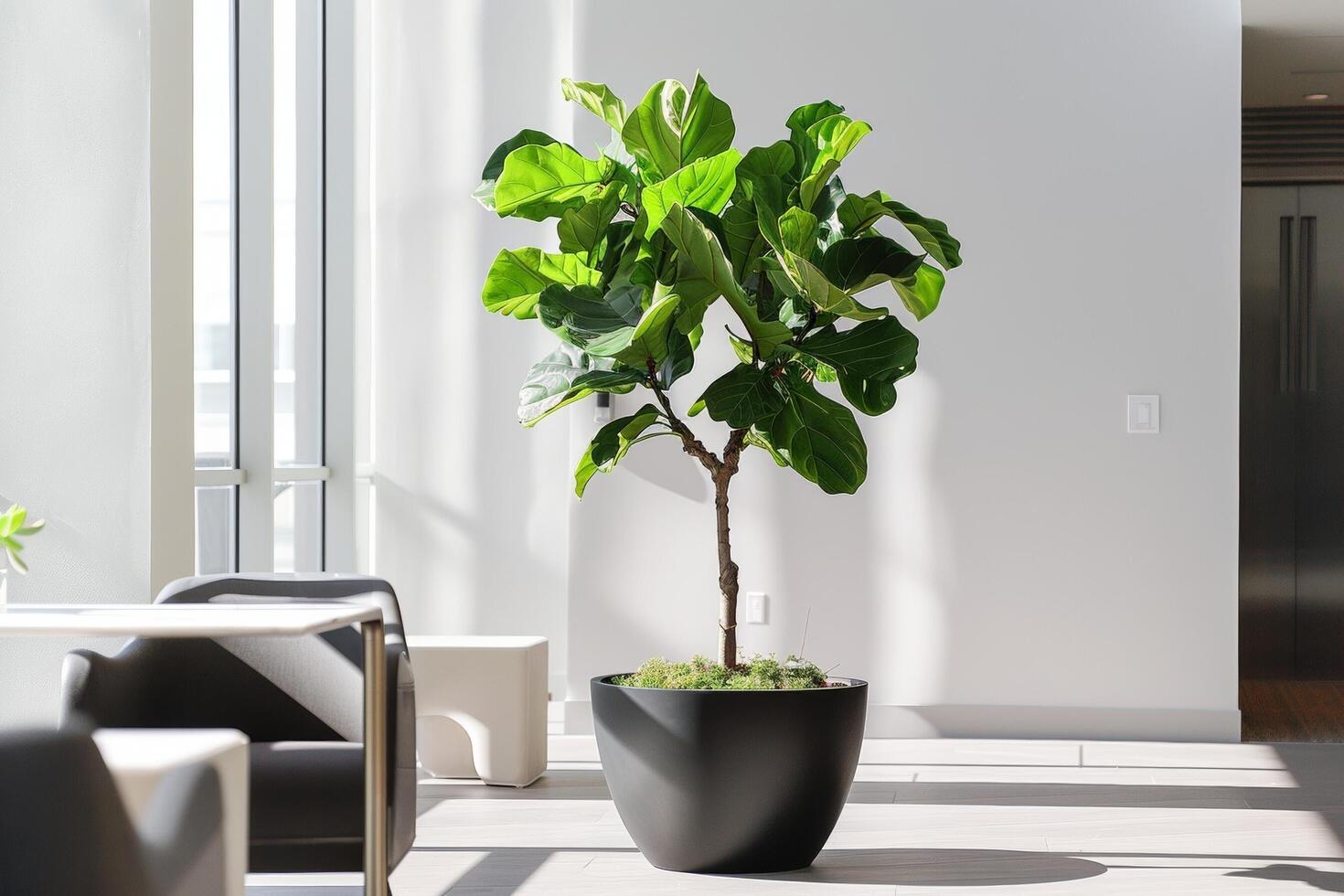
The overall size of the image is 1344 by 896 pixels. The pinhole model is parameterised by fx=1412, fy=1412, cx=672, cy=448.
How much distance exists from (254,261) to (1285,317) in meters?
4.17

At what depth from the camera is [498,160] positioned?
3217 millimetres

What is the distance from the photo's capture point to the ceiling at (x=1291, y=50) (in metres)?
4.54

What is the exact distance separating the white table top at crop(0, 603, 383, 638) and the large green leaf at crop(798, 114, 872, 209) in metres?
1.35

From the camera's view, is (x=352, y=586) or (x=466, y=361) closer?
(x=352, y=586)

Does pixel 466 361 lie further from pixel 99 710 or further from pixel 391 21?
pixel 99 710

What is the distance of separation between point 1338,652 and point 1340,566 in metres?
0.36

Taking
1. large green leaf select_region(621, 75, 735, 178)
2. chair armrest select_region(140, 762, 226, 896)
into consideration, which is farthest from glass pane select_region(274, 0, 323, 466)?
chair armrest select_region(140, 762, 226, 896)

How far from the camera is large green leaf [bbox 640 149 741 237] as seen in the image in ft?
9.60

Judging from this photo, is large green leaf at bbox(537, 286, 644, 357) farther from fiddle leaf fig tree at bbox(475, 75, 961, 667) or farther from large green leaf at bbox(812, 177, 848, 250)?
large green leaf at bbox(812, 177, 848, 250)

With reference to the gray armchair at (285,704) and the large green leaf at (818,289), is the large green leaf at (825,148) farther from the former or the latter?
the gray armchair at (285,704)

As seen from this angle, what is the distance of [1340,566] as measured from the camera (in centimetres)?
587

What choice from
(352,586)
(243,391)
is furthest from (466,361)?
(352,586)

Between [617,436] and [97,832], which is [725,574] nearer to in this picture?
[617,436]

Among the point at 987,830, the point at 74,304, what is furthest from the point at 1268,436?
the point at 74,304
